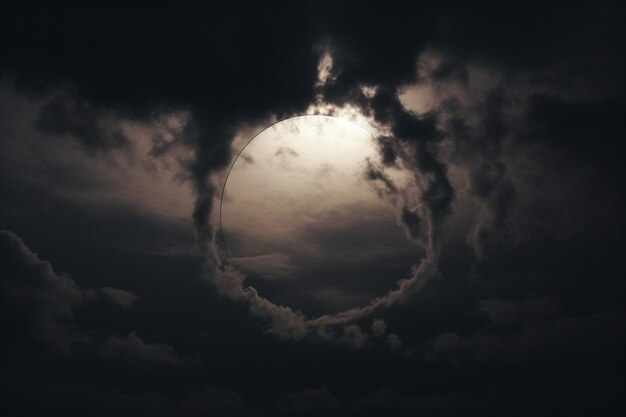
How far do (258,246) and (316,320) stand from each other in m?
6.89

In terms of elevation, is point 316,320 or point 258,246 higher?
point 258,246

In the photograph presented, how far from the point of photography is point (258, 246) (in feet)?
124

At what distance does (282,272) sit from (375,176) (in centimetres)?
978

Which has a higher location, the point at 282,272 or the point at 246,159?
the point at 246,159

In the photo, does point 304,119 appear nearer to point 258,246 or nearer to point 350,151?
point 350,151

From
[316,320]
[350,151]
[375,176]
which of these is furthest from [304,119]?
[316,320]

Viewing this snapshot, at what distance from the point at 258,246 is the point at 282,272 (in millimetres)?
2613

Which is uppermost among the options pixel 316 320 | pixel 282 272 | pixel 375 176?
pixel 375 176

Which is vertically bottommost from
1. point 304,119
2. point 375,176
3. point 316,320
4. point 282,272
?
point 316,320

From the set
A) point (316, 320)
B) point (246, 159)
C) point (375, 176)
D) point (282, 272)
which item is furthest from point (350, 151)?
point (316, 320)

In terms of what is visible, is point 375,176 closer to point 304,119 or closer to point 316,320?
point 304,119

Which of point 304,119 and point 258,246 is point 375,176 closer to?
point 304,119

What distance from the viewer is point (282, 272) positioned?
37.4 meters

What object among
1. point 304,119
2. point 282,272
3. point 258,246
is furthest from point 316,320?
point 304,119
